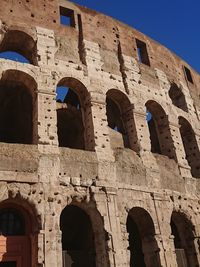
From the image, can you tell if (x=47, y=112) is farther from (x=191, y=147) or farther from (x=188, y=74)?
(x=188, y=74)

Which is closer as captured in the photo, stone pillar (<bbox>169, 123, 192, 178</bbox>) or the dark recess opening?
the dark recess opening

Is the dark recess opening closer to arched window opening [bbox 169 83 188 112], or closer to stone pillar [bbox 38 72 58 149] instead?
stone pillar [bbox 38 72 58 149]

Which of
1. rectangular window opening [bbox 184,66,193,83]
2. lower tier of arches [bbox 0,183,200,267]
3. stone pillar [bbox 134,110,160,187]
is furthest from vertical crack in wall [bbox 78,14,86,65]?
rectangular window opening [bbox 184,66,193,83]

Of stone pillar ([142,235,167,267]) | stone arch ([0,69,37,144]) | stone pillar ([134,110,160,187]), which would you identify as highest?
stone arch ([0,69,37,144])

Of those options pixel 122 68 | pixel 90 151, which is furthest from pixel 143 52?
pixel 90 151

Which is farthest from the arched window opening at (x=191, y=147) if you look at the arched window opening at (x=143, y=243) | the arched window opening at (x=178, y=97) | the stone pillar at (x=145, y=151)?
the arched window opening at (x=143, y=243)

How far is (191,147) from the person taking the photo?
14.4m

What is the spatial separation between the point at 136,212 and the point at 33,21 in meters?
7.47

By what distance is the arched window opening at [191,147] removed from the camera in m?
13.9

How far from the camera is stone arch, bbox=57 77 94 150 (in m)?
10.9

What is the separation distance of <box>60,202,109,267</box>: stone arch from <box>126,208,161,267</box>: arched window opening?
153cm

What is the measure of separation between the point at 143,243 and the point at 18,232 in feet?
13.1

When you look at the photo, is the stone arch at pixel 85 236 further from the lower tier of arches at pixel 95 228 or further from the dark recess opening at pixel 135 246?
the dark recess opening at pixel 135 246

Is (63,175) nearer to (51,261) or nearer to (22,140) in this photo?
(51,261)
